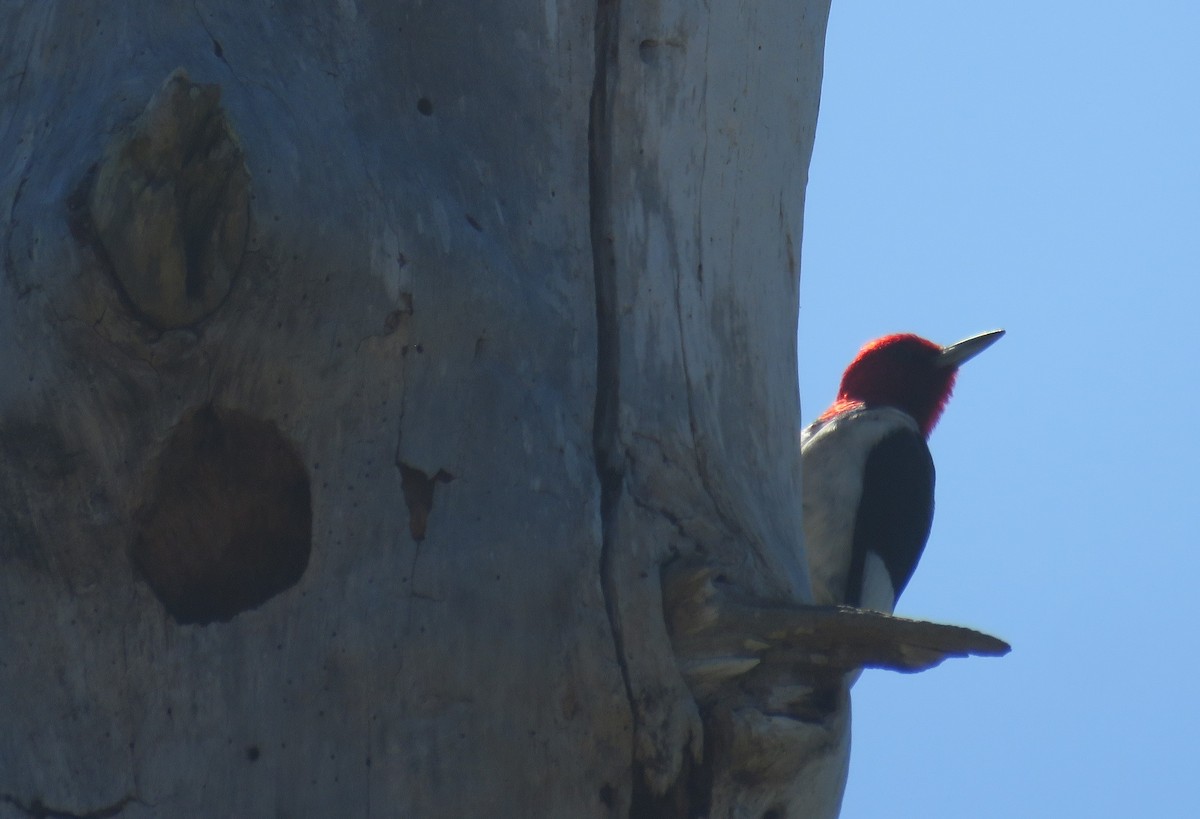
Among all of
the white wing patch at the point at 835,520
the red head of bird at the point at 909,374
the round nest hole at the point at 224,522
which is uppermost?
the red head of bird at the point at 909,374

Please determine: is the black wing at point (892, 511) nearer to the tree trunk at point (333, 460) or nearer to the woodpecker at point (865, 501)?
the woodpecker at point (865, 501)

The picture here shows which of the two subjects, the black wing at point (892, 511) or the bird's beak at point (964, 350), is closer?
the black wing at point (892, 511)

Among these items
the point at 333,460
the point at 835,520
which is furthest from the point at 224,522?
the point at 835,520

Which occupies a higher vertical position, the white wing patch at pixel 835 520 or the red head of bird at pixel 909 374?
the red head of bird at pixel 909 374

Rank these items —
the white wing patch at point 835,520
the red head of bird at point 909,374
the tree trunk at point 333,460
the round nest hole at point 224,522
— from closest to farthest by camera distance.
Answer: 1. the tree trunk at point 333,460
2. the round nest hole at point 224,522
3. the white wing patch at point 835,520
4. the red head of bird at point 909,374

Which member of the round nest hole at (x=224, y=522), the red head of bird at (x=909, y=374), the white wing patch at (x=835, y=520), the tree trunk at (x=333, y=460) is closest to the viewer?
the tree trunk at (x=333, y=460)

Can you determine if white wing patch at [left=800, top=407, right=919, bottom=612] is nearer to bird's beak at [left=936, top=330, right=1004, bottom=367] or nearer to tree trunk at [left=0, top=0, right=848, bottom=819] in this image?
bird's beak at [left=936, top=330, right=1004, bottom=367]

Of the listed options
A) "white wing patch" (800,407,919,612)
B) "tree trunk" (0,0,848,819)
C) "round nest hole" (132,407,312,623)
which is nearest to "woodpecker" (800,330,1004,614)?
"white wing patch" (800,407,919,612)

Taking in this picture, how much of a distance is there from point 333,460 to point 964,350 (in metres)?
3.84

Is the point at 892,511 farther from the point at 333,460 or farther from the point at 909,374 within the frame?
the point at 333,460

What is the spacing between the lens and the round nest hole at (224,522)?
1851 mm

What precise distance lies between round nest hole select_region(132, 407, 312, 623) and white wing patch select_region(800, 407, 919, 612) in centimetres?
291

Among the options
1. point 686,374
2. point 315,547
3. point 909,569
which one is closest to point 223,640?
point 315,547

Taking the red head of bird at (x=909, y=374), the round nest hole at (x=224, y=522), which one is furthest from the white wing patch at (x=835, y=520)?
the round nest hole at (x=224, y=522)
